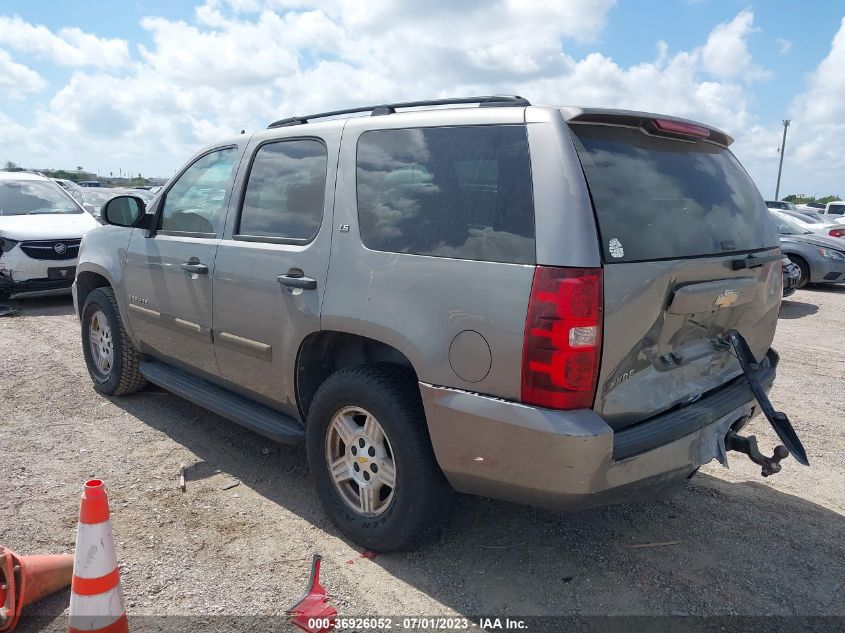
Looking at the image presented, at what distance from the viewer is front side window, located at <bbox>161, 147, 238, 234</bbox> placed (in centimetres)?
404

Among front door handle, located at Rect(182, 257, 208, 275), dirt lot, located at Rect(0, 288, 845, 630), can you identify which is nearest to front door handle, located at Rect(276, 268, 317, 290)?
front door handle, located at Rect(182, 257, 208, 275)

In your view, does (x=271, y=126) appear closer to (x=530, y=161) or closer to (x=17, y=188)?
(x=530, y=161)

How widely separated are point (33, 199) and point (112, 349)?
6.57 meters

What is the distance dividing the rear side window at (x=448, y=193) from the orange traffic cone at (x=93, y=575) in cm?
152

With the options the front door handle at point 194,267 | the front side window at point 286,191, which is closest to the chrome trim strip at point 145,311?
the front door handle at point 194,267

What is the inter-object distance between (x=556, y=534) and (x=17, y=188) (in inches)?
407

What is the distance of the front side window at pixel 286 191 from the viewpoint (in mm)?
3387

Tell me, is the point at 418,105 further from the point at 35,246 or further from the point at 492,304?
the point at 35,246

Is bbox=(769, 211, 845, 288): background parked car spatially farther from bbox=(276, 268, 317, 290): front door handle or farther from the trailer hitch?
bbox=(276, 268, 317, 290): front door handle

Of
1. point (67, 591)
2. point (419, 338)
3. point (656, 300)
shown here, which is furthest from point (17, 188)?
point (656, 300)

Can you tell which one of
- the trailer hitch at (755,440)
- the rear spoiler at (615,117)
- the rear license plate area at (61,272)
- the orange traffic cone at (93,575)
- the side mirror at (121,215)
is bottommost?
the orange traffic cone at (93,575)

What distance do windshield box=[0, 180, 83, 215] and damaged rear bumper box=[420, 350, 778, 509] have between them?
376 inches

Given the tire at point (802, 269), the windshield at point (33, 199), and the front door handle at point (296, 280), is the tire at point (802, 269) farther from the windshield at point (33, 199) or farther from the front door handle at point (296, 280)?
the windshield at point (33, 199)

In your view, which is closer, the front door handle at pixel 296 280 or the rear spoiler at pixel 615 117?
the rear spoiler at pixel 615 117
